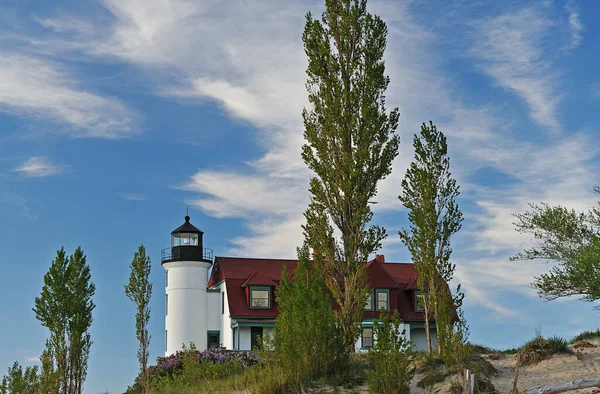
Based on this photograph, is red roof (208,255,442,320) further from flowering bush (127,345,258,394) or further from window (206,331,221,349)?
flowering bush (127,345,258,394)

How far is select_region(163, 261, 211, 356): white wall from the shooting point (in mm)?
37919

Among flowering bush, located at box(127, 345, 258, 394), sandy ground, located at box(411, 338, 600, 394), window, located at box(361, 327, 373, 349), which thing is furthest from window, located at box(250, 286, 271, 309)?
sandy ground, located at box(411, 338, 600, 394)

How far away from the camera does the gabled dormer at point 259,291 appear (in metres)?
37.4

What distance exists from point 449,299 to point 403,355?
6.83m

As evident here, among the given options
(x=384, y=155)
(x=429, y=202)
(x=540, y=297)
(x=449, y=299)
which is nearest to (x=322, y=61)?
(x=384, y=155)

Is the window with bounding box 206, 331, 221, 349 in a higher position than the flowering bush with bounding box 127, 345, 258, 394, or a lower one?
→ higher

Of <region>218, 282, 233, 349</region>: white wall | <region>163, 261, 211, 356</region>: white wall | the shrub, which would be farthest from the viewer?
<region>163, 261, 211, 356</region>: white wall

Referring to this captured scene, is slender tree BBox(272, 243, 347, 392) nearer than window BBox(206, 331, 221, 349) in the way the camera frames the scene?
Yes

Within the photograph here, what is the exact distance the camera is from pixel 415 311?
40.2 m

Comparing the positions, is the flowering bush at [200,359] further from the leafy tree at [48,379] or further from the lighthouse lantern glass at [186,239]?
the lighthouse lantern glass at [186,239]

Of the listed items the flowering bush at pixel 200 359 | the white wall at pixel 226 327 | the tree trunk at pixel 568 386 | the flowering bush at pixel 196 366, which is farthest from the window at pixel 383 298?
the tree trunk at pixel 568 386

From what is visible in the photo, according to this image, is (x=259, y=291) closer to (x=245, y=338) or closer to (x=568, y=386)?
(x=245, y=338)

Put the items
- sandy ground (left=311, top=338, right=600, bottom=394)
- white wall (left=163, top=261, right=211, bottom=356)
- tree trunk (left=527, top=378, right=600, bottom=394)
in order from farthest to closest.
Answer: white wall (left=163, top=261, right=211, bottom=356) < sandy ground (left=311, top=338, right=600, bottom=394) < tree trunk (left=527, top=378, right=600, bottom=394)

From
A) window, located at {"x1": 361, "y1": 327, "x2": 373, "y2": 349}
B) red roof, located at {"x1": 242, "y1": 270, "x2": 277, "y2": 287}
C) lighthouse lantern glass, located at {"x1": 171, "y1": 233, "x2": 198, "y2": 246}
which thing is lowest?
window, located at {"x1": 361, "y1": 327, "x2": 373, "y2": 349}
